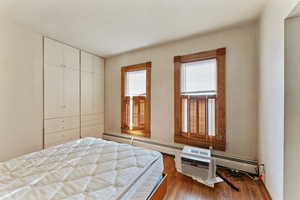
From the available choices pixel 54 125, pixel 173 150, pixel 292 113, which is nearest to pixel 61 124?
pixel 54 125

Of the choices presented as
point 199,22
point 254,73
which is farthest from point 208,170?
point 199,22

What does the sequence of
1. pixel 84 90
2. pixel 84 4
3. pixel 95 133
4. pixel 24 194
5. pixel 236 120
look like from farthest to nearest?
pixel 95 133
pixel 84 90
pixel 236 120
pixel 84 4
pixel 24 194

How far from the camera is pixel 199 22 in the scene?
7.03 feet

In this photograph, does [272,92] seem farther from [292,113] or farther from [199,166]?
[199,166]

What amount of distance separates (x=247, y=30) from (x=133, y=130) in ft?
10.2

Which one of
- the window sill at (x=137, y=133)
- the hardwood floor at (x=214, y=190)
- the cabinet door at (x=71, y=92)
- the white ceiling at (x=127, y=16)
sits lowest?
the hardwood floor at (x=214, y=190)

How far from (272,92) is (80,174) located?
222cm

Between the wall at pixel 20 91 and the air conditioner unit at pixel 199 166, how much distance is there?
2.71 meters

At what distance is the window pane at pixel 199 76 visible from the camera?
250 centimetres

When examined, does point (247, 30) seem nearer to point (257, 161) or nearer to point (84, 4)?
point (257, 161)

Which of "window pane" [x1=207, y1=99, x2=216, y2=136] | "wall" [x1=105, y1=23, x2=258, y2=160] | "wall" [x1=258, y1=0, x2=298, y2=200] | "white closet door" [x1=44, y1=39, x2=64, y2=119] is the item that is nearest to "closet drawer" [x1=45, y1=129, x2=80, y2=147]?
"white closet door" [x1=44, y1=39, x2=64, y2=119]

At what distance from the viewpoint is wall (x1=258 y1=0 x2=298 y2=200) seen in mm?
1291

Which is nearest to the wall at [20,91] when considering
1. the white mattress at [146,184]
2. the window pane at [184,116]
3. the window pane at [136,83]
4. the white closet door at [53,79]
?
the white closet door at [53,79]

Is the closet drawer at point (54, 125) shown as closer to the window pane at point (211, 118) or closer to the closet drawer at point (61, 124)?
the closet drawer at point (61, 124)
